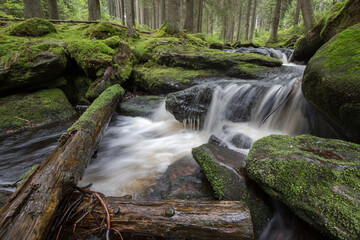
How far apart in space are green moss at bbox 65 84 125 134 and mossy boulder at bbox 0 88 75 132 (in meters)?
1.58

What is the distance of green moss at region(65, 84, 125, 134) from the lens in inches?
132

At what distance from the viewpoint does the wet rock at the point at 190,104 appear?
4.76m

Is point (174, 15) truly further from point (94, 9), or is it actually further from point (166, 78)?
point (166, 78)

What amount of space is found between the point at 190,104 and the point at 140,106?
2.44m

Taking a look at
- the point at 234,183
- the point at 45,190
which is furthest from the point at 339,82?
the point at 45,190

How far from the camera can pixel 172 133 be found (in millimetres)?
5148

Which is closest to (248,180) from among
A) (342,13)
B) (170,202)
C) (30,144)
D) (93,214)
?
(170,202)

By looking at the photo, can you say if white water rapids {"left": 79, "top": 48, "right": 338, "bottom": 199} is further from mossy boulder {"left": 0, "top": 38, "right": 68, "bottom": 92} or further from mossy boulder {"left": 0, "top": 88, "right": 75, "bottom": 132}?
mossy boulder {"left": 0, "top": 38, "right": 68, "bottom": 92}

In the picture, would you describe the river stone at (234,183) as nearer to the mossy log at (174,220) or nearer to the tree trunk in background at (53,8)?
the mossy log at (174,220)

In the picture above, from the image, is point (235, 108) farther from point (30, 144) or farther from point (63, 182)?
point (30, 144)

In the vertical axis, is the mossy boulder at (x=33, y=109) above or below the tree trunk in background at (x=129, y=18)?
below

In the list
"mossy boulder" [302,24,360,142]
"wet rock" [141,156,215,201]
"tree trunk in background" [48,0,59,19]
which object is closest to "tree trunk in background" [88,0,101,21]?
"tree trunk in background" [48,0,59,19]

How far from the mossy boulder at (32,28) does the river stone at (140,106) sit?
6012mm

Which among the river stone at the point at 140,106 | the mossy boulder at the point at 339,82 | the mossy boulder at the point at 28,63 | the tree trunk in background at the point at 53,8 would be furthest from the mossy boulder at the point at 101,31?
the mossy boulder at the point at 339,82
